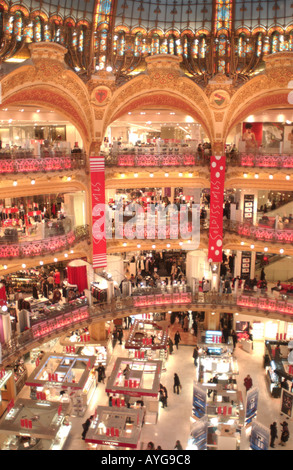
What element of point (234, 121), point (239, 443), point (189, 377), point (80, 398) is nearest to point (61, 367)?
point (80, 398)

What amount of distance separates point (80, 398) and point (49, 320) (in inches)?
166

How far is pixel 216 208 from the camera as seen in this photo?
28.0 m

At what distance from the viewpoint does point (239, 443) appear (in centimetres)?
2134

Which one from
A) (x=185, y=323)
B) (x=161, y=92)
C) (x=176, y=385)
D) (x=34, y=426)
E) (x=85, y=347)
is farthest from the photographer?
(x=185, y=323)

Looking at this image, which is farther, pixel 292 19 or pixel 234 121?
pixel 234 121

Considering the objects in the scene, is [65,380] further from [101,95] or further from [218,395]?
[101,95]

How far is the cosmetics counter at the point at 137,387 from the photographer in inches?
918

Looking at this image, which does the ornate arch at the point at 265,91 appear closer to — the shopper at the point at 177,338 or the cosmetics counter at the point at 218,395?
the shopper at the point at 177,338

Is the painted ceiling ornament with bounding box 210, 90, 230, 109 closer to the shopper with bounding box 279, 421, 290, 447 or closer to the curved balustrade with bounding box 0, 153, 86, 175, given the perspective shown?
the curved balustrade with bounding box 0, 153, 86, 175

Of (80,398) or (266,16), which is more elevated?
(266,16)

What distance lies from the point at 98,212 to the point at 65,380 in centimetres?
932

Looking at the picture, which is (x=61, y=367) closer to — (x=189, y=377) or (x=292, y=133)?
(x=189, y=377)

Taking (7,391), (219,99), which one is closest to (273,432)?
(7,391)

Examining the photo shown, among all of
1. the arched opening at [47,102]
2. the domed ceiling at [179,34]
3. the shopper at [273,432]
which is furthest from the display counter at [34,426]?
the domed ceiling at [179,34]
